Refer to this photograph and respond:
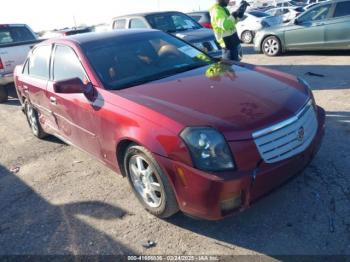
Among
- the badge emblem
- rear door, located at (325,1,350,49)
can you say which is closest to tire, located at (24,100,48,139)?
the badge emblem

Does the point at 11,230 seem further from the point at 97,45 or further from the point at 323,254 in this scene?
the point at 323,254

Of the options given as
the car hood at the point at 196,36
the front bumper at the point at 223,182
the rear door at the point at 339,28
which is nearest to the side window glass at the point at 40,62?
the front bumper at the point at 223,182

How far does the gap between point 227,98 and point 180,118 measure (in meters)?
0.55

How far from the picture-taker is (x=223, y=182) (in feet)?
8.70

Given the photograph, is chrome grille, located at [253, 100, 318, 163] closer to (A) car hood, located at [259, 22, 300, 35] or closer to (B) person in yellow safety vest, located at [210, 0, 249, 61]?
(B) person in yellow safety vest, located at [210, 0, 249, 61]

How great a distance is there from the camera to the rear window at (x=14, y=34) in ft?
31.8

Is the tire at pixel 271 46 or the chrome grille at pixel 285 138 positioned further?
the tire at pixel 271 46

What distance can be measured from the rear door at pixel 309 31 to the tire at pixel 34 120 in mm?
7738

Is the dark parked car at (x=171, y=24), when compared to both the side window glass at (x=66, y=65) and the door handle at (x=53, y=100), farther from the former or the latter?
the door handle at (x=53, y=100)

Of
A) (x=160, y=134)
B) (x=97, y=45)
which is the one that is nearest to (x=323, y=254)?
(x=160, y=134)

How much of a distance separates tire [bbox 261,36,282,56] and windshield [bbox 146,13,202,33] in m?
2.75

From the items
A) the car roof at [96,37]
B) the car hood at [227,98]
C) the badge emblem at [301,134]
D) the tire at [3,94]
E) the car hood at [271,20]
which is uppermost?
the car roof at [96,37]

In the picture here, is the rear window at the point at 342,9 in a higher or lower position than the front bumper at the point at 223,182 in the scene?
higher

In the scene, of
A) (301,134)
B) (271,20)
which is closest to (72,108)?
(301,134)
